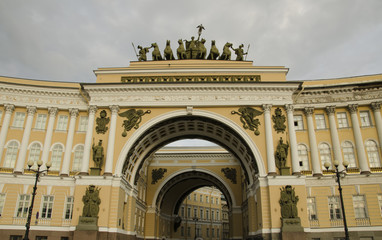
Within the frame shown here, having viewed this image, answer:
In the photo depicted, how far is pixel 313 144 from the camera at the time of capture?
29.8m

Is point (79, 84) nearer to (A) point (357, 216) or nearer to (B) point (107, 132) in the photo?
(B) point (107, 132)

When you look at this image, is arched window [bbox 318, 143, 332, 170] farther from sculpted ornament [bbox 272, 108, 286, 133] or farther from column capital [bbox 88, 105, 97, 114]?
column capital [bbox 88, 105, 97, 114]

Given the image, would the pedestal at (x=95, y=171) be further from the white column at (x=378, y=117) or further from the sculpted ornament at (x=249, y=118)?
the white column at (x=378, y=117)

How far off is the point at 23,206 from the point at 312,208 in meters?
25.8

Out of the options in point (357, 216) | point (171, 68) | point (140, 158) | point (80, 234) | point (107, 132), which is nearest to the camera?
point (80, 234)

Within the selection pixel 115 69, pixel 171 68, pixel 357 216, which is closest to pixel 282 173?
pixel 357 216

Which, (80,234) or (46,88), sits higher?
(46,88)

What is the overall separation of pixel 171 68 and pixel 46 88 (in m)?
12.5

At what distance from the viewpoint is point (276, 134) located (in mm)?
28938

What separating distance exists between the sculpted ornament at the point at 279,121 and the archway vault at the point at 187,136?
2.70 metres

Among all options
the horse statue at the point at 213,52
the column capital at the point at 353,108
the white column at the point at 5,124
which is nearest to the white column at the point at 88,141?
the white column at the point at 5,124

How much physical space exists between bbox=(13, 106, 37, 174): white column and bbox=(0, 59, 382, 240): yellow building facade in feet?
0.31

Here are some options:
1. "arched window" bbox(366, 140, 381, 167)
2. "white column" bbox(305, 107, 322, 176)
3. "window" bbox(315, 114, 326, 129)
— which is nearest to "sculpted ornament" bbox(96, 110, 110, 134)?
"white column" bbox(305, 107, 322, 176)

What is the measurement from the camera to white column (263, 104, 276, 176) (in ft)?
90.8
